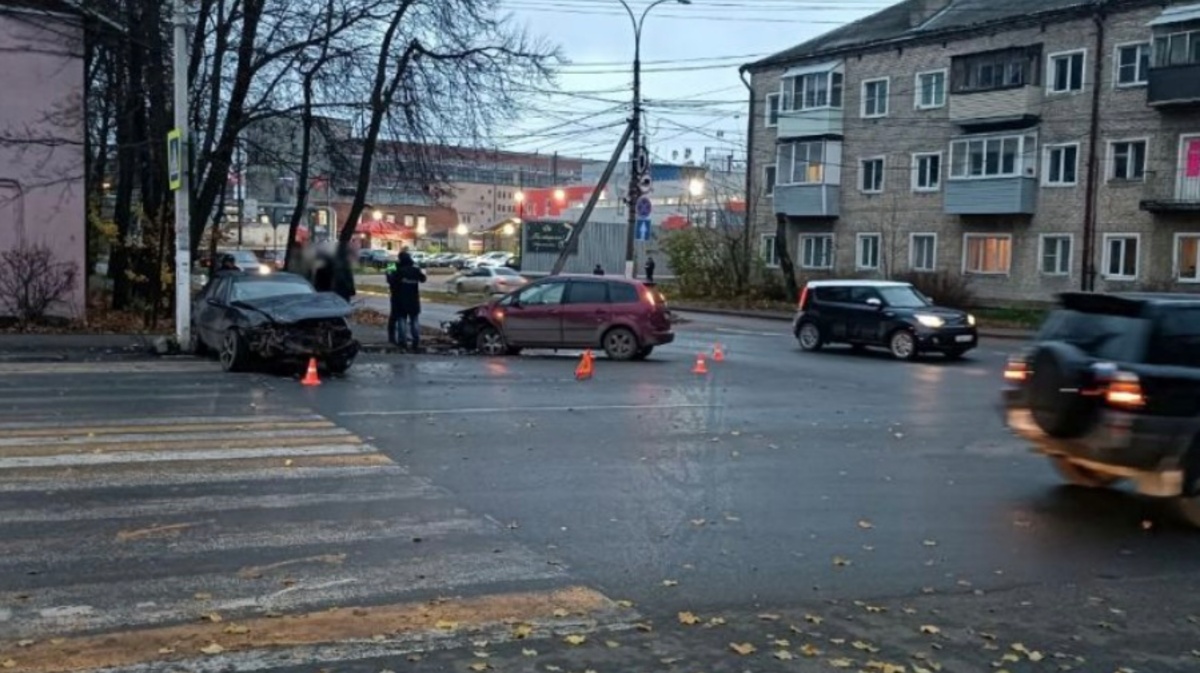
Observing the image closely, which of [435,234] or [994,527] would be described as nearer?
[994,527]

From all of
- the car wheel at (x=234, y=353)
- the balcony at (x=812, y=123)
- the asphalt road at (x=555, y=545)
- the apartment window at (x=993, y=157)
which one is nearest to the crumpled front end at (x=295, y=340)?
the car wheel at (x=234, y=353)

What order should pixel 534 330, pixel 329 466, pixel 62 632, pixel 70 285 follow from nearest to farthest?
pixel 62 632 < pixel 329 466 < pixel 534 330 < pixel 70 285

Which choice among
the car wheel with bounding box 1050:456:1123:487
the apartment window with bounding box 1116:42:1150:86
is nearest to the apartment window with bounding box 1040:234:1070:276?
the apartment window with bounding box 1116:42:1150:86

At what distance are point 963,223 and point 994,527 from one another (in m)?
39.3

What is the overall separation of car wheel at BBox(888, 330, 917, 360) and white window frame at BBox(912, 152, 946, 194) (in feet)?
79.3

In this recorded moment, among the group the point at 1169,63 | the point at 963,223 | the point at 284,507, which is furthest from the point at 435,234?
the point at 284,507

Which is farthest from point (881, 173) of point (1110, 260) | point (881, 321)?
point (881, 321)

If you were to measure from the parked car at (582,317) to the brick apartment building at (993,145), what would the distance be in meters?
23.1

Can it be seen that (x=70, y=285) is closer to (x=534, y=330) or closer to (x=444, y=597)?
(x=534, y=330)

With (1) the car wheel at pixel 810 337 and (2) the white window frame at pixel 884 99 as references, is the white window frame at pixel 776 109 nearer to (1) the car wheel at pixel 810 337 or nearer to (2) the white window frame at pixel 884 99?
(2) the white window frame at pixel 884 99

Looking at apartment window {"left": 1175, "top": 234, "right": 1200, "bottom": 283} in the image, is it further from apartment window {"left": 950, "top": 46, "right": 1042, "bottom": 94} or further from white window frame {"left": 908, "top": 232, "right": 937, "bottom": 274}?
white window frame {"left": 908, "top": 232, "right": 937, "bottom": 274}

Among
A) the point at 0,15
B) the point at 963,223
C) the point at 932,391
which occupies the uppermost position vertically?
the point at 0,15

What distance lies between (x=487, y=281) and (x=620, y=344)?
30869 mm

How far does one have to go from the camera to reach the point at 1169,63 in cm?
3781
